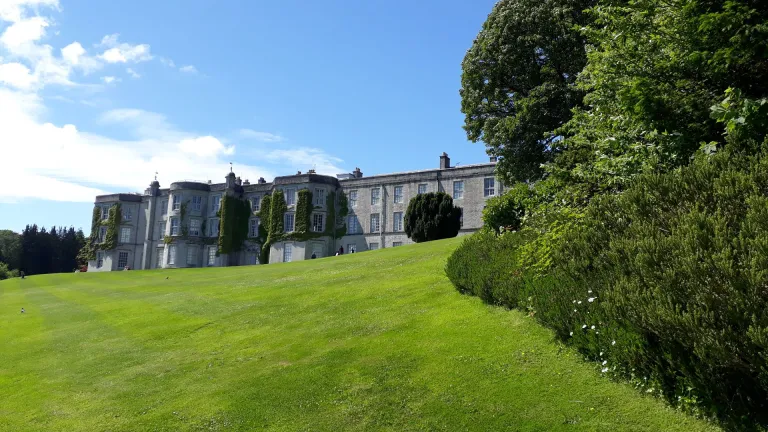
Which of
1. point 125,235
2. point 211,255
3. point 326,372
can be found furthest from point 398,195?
point 326,372

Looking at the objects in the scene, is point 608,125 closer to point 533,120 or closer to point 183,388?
point 183,388

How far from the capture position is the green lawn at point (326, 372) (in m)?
7.78

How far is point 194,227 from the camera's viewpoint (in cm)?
6850

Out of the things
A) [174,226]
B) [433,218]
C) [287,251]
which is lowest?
[287,251]

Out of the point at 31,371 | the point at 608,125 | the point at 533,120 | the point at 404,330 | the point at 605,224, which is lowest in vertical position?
the point at 31,371

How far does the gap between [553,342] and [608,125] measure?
17.6 ft

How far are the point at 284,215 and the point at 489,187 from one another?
23827mm

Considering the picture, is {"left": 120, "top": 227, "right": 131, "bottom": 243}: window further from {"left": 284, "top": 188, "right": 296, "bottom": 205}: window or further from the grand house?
{"left": 284, "top": 188, "right": 296, "bottom": 205}: window

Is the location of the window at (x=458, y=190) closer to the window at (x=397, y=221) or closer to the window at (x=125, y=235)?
the window at (x=397, y=221)

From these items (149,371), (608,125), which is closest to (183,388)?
(149,371)

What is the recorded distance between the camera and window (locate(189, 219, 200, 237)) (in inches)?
2689

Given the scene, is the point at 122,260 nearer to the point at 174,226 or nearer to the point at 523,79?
→ the point at 174,226

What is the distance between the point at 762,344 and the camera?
566 centimetres

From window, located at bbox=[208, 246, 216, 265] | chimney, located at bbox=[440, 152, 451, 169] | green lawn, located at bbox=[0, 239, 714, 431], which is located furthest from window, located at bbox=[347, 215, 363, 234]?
green lawn, located at bbox=[0, 239, 714, 431]
